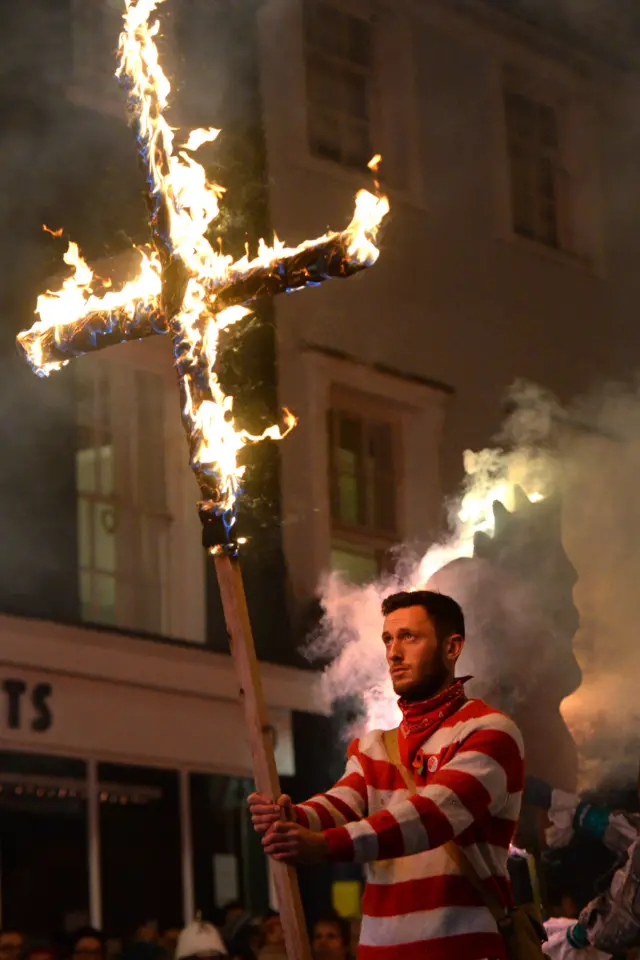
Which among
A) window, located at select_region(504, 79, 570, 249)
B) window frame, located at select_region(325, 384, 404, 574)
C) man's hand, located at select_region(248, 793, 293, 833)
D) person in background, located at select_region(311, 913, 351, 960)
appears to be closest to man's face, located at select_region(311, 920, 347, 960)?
person in background, located at select_region(311, 913, 351, 960)

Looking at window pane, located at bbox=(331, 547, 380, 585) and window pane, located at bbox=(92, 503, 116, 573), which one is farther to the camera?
window pane, located at bbox=(331, 547, 380, 585)

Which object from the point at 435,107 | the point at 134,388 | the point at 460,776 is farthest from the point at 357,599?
the point at 460,776

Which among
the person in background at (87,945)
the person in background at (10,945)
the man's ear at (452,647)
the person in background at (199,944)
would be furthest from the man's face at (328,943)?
the man's ear at (452,647)

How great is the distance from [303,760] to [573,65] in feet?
16.4

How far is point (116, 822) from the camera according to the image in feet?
29.9

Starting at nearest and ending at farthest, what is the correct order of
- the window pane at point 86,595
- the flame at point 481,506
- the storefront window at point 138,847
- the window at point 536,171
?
the storefront window at point 138,847
the window pane at point 86,595
the flame at point 481,506
the window at point 536,171

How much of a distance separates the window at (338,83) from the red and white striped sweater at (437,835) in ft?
24.5

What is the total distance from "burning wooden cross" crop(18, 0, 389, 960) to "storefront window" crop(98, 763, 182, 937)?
5.15 meters

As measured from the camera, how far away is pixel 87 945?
23.5 ft

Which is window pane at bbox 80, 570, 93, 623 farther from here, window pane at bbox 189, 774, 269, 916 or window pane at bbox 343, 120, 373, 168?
window pane at bbox 343, 120, 373, 168

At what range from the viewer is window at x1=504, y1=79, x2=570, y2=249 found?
1158cm

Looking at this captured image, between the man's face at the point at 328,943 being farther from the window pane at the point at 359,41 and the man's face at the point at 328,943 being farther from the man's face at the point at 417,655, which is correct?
the window pane at the point at 359,41

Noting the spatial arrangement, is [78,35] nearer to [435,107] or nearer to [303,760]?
[435,107]

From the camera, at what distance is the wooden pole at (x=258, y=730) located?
11.4ft
